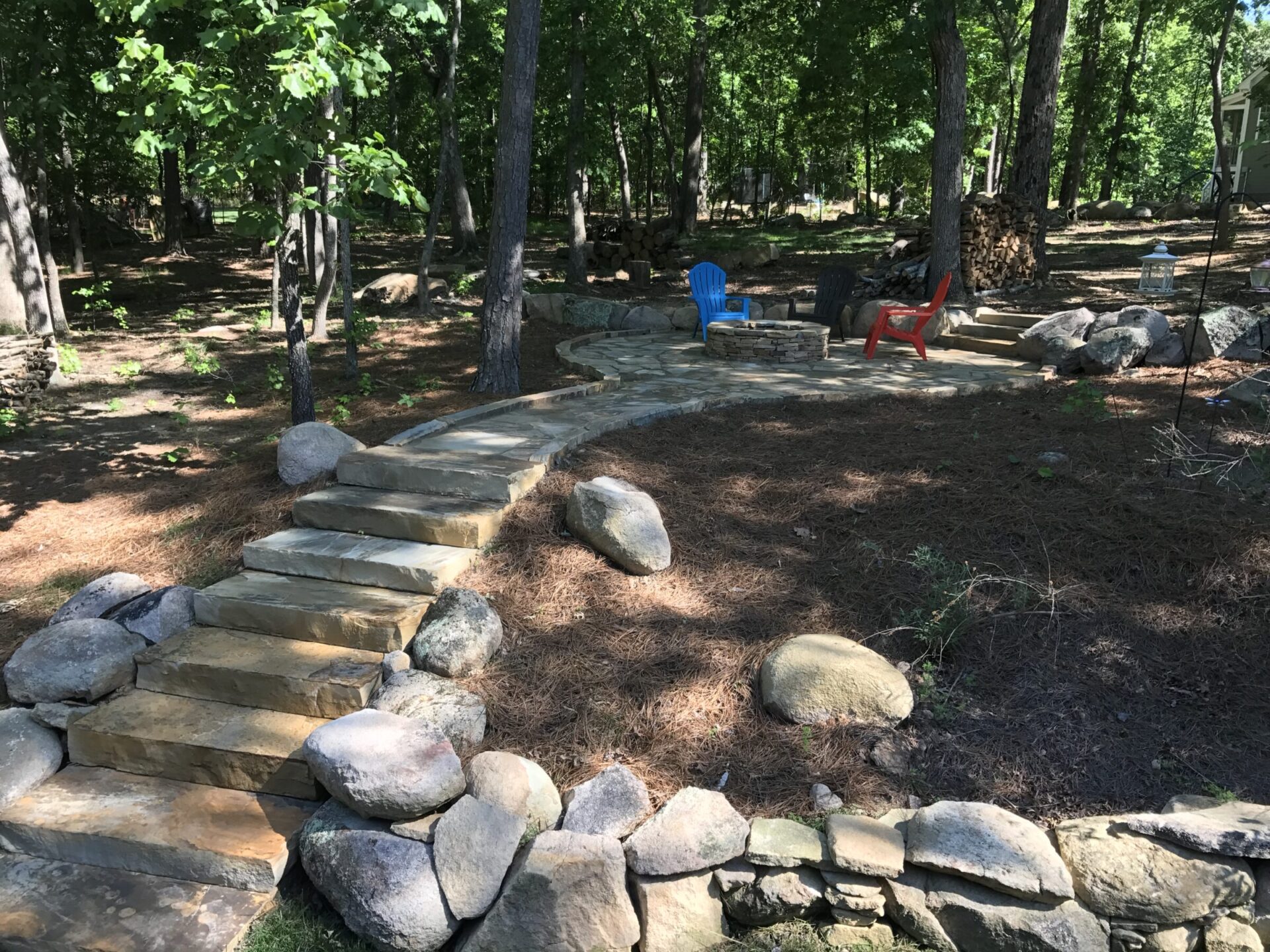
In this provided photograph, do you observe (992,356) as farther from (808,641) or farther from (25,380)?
(25,380)

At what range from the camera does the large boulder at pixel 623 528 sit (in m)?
3.72

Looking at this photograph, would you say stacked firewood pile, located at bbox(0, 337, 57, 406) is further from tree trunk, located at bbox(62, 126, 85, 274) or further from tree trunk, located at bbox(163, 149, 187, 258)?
tree trunk, located at bbox(163, 149, 187, 258)

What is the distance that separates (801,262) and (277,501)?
37.8ft

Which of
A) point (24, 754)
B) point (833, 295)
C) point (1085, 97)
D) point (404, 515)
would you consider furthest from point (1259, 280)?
point (1085, 97)

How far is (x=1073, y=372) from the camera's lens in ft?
21.8

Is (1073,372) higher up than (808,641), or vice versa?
(1073,372)

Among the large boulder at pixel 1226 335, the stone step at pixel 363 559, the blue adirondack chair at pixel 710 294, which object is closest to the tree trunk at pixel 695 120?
the blue adirondack chair at pixel 710 294

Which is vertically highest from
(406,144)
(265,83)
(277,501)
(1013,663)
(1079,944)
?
(406,144)

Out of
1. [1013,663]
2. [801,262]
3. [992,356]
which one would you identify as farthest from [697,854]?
[801,262]

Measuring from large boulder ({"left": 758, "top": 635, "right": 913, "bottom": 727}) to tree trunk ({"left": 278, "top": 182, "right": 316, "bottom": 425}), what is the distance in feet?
10.6

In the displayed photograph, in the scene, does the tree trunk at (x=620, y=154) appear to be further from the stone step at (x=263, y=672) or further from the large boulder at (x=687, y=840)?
the large boulder at (x=687, y=840)

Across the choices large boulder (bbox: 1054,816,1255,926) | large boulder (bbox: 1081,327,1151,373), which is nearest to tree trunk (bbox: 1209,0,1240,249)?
large boulder (bbox: 1081,327,1151,373)

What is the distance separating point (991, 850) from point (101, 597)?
11.5ft

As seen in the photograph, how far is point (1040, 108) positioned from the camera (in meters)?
10.4
